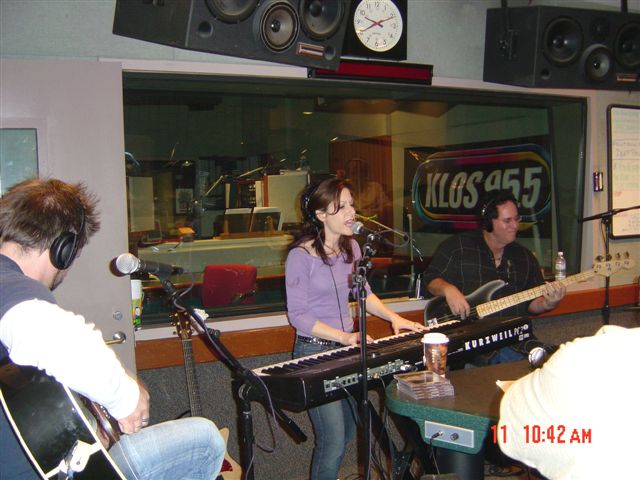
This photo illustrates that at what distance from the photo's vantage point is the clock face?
4012 millimetres

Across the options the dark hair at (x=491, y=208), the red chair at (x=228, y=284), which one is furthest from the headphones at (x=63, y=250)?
the dark hair at (x=491, y=208)

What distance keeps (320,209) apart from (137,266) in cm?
119

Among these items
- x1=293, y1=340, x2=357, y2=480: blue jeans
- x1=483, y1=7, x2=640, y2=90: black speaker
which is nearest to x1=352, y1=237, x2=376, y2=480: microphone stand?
x1=293, y1=340, x2=357, y2=480: blue jeans

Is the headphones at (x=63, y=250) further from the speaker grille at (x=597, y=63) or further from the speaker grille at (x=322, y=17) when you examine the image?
the speaker grille at (x=597, y=63)

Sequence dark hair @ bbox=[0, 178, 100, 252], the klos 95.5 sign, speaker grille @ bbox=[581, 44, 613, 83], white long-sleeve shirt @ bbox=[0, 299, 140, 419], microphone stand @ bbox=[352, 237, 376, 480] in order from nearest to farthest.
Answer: white long-sleeve shirt @ bbox=[0, 299, 140, 419]
dark hair @ bbox=[0, 178, 100, 252]
microphone stand @ bbox=[352, 237, 376, 480]
speaker grille @ bbox=[581, 44, 613, 83]
the klos 95.5 sign

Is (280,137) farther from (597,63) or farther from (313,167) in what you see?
(597,63)

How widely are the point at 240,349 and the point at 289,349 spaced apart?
31 cm

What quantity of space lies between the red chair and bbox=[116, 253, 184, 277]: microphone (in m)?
1.54

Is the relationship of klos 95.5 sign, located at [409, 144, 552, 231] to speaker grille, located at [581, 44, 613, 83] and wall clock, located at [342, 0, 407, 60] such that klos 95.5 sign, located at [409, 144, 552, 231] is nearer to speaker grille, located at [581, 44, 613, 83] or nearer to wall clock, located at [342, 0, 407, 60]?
speaker grille, located at [581, 44, 613, 83]

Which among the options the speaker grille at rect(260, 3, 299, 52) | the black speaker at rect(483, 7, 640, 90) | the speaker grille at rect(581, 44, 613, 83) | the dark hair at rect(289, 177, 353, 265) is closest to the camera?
the dark hair at rect(289, 177, 353, 265)

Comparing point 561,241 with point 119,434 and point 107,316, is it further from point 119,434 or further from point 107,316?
point 119,434

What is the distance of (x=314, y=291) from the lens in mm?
3068

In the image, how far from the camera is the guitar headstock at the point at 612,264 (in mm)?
4371
